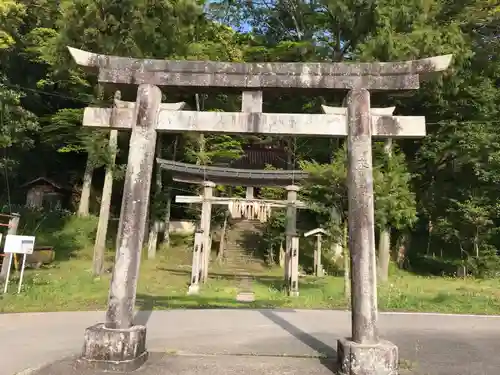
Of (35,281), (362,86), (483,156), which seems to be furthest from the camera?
(483,156)

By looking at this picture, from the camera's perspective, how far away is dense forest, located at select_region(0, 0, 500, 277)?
15109 mm

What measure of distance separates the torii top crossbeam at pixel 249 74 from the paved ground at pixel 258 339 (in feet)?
13.0

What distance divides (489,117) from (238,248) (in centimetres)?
1537

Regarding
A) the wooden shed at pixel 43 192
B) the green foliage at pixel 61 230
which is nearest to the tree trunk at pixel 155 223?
the green foliage at pixel 61 230

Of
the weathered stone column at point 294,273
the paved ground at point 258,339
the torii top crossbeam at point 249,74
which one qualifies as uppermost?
the torii top crossbeam at point 249,74

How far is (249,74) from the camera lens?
6.09m

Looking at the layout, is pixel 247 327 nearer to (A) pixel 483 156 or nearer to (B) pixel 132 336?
(B) pixel 132 336

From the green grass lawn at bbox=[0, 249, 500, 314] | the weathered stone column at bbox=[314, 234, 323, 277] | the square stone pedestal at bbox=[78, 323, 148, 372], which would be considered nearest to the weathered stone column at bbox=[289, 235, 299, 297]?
the green grass lawn at bbox=[0, 249, 500, 314]

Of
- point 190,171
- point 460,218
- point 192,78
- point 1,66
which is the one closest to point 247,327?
point 192,78

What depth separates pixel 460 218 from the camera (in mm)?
20344

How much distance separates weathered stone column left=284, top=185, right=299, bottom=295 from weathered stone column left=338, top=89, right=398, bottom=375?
28.5 ft

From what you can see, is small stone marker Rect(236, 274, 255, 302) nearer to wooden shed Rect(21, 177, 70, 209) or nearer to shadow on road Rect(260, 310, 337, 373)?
shadow on road Rect(260, 310, 337, 373)

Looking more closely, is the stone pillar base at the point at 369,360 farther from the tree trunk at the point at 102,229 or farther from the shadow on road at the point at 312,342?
the tree trunk at the point at 102,229

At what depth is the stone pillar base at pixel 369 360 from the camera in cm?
504
